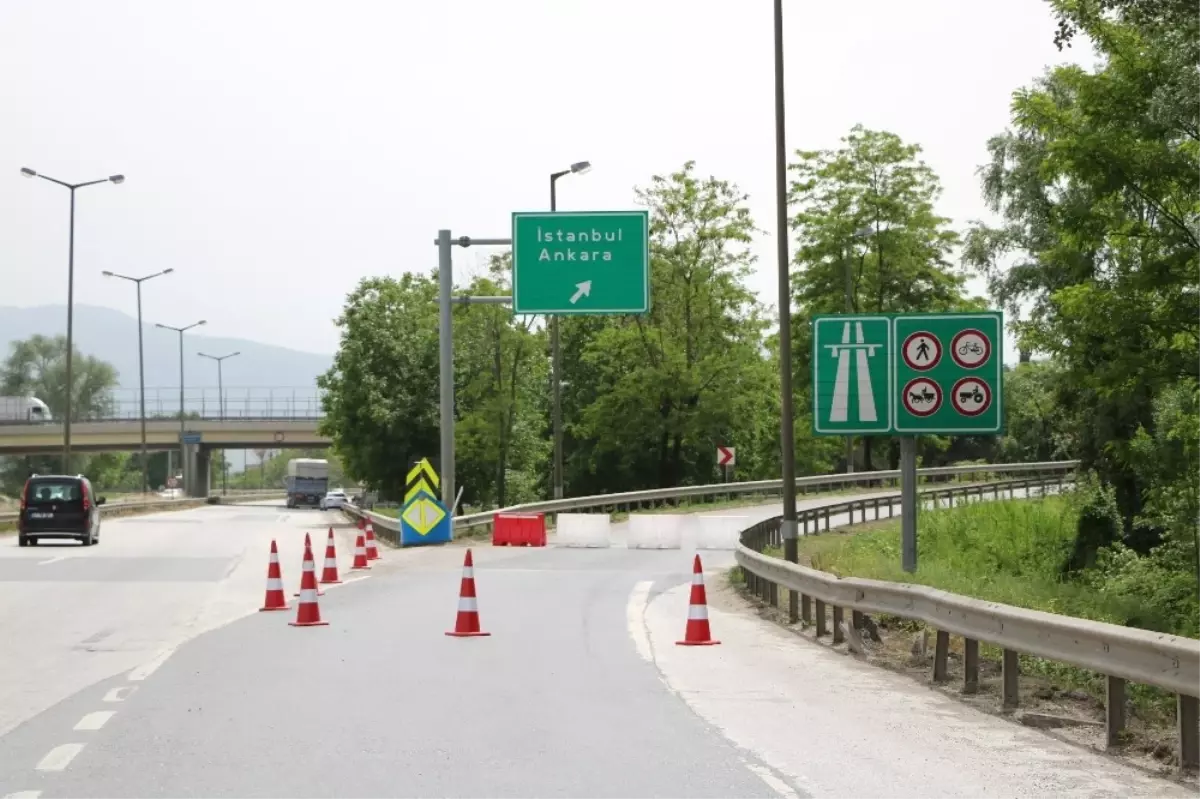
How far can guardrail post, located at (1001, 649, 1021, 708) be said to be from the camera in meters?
11.4

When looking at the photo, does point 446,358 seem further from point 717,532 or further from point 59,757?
point 59,757

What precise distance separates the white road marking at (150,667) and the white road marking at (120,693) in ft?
1.29

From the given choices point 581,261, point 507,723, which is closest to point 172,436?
point 581,261

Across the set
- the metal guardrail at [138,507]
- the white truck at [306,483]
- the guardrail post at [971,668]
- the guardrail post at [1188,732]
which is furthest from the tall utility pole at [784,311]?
the white truck at [306,483]

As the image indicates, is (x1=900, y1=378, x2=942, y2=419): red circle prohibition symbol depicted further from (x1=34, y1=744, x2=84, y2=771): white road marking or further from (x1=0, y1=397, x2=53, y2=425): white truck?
(x1=0, y1=397, x2=53, y2=425): white truck

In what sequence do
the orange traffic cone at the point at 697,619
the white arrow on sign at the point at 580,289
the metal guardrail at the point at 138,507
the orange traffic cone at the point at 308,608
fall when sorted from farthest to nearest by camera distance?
the metal guardrail at the point at 138,507
the white arrow on sign at the point at 580,289
the orange traffic cone at the point at 308,608
the orange traffic cone at the point at 697,619

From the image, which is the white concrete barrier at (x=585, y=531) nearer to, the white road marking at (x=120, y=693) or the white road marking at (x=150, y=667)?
the white road marking at (x=150, y=667)

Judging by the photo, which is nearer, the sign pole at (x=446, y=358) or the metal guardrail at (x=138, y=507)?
the sign pole at (x=446, y=358)

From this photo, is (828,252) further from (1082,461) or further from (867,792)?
(867,792)

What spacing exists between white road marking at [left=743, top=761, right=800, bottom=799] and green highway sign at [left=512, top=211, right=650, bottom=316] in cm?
2765

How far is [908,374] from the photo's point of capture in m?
23.2

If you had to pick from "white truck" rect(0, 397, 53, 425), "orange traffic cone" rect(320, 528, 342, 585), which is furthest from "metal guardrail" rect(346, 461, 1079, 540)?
"white truck" rect(0, 397, 53, 425)

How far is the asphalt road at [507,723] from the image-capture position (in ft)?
27.3

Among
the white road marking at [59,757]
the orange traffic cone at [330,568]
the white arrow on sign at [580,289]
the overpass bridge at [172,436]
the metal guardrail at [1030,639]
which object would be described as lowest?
the orange traffic cone at [330,568]
